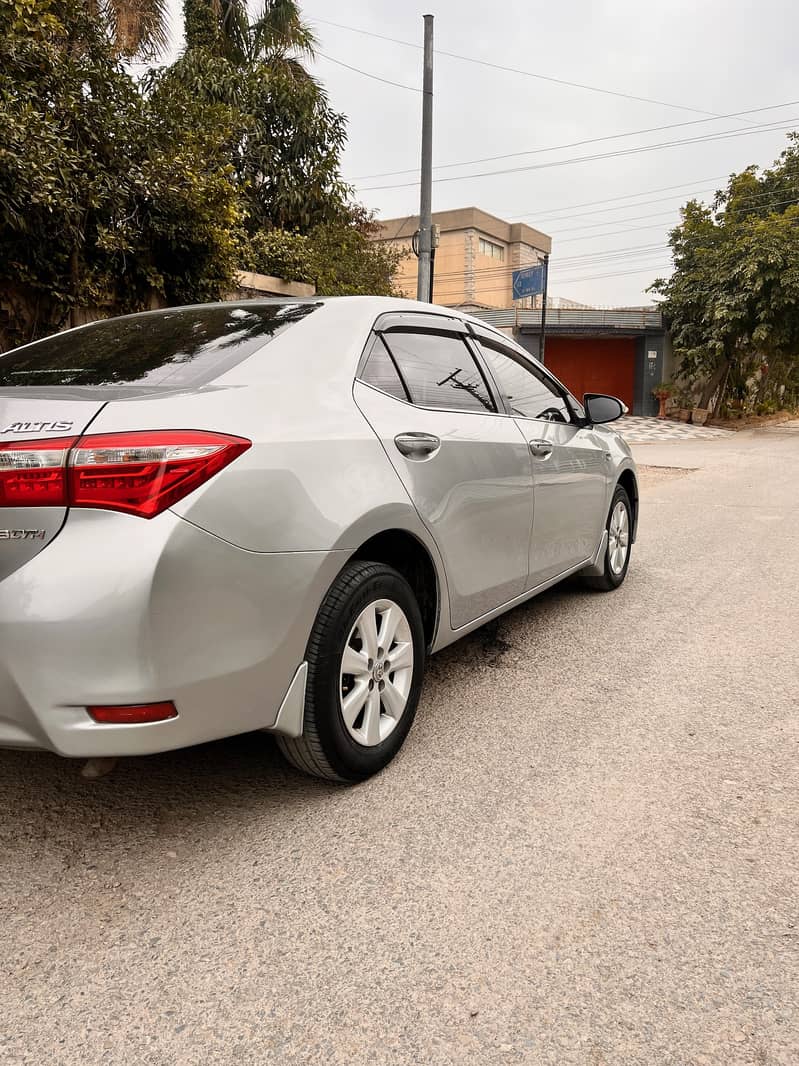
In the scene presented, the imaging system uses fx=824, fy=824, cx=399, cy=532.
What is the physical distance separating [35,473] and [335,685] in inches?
39.2

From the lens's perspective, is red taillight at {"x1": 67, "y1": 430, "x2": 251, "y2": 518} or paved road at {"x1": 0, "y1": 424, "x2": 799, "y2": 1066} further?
red taillight at {"x1": 67, "y1": 430, "x2": 251, "y2": 518}

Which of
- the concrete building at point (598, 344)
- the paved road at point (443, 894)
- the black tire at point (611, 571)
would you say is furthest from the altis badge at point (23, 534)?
the concrete building at point (598, 344)

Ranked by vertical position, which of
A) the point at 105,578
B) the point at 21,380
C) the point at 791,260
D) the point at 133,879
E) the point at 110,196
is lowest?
the point at 133,879

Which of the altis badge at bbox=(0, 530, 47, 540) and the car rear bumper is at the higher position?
the altis badge at bbox=(0, 530, 47, 540)

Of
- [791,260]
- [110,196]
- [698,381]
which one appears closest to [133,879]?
[110,196]

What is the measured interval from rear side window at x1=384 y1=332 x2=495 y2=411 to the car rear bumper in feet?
3.90

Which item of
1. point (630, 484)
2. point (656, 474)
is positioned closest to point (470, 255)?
point (656, 474)

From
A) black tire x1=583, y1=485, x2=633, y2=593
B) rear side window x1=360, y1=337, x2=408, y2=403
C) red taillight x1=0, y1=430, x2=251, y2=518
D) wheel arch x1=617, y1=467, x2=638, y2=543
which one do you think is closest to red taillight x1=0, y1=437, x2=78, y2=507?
red taillight x1=0, y1=430, x2=251, y2=518

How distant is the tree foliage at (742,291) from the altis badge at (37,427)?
23.8m

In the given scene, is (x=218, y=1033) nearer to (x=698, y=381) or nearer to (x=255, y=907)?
(x=255, y=907)

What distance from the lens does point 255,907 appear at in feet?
6.67

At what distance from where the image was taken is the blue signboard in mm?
22641

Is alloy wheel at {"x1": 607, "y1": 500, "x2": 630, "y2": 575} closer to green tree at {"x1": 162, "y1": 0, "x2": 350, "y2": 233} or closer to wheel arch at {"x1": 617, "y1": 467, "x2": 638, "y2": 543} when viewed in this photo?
wheel arch at {"x1": 617, "y1": 467, "x2": 638, "y2": 543}

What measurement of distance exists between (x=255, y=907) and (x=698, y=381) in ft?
92.4
